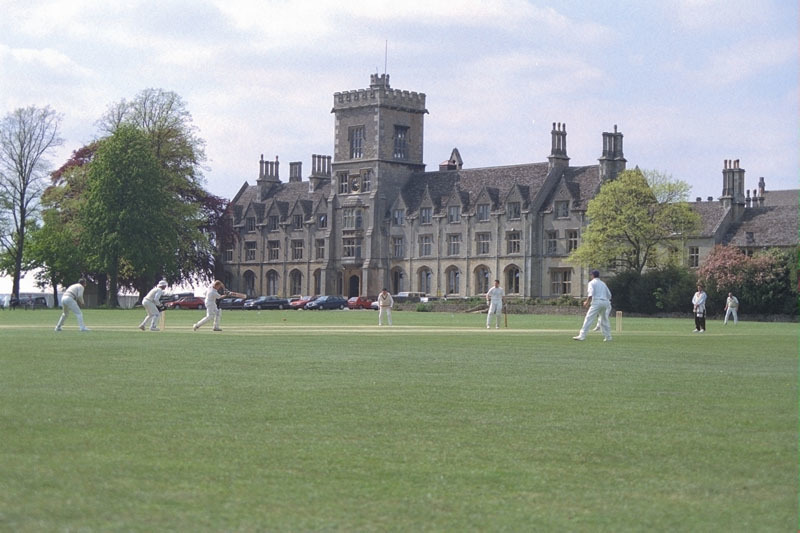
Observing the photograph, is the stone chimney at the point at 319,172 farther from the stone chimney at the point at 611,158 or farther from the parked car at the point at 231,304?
the stone chimney at the point at 611,158

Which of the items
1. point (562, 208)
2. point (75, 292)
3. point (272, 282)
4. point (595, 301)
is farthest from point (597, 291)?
point (272, 282)

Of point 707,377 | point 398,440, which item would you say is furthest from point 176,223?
point 398,440

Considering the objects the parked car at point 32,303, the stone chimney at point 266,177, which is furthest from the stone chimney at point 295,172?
the parked car at point 32,303

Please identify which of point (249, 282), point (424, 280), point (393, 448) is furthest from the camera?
point (249, 282)

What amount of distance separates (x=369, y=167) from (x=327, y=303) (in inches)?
741

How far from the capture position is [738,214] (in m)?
97.1

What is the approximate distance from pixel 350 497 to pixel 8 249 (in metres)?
97.6

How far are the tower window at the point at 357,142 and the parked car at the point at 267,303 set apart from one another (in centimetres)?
1957

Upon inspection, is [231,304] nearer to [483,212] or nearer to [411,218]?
[411,218]

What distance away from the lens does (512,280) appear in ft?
348

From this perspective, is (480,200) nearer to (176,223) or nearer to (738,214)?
(738,214)

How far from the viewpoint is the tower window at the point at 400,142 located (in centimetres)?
11694

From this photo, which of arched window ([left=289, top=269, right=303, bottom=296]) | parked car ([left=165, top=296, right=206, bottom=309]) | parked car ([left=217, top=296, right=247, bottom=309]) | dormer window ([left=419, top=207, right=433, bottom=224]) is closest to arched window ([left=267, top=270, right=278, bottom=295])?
arched window ([left=289, top=269, right=303, bottom=296])

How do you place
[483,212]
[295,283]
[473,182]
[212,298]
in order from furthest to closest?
[295,283]
[473,182]
[483,212]
[212,298]
